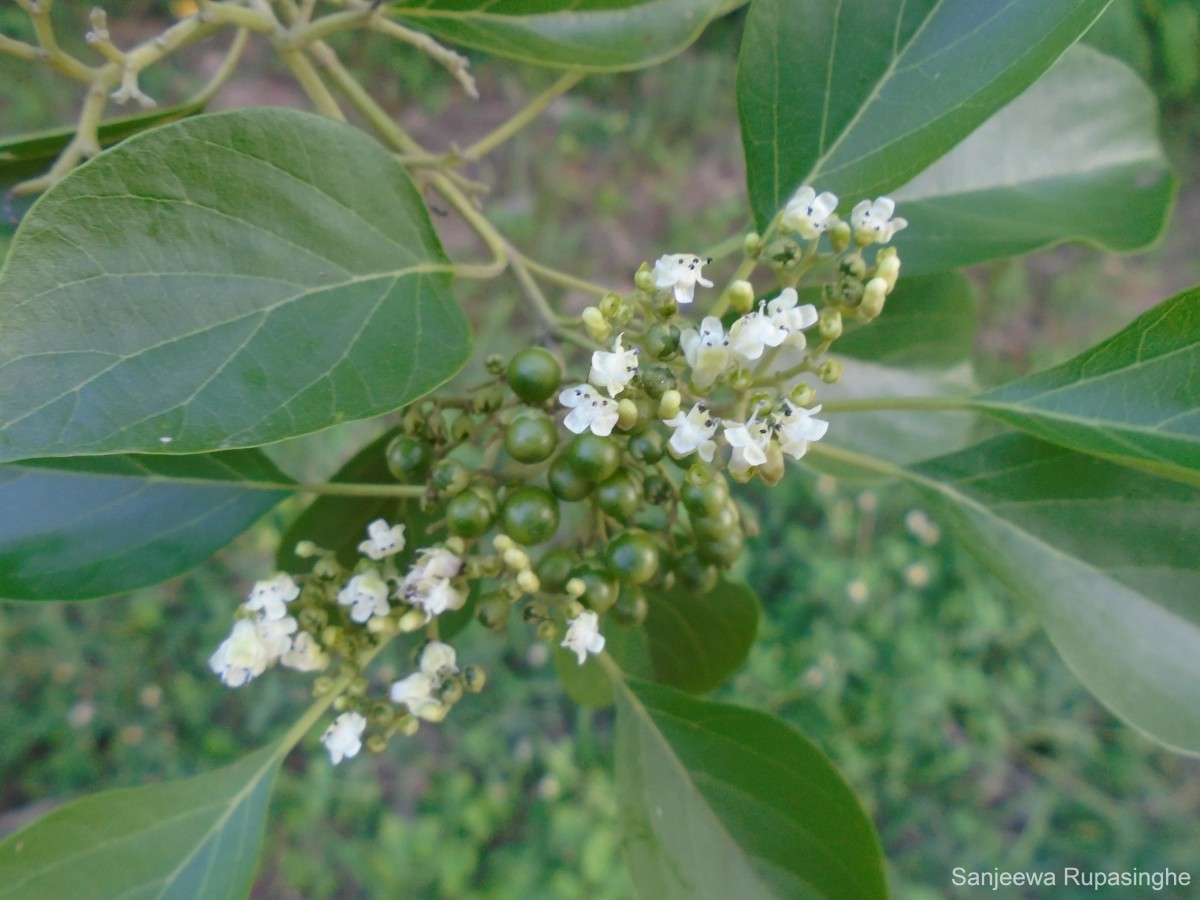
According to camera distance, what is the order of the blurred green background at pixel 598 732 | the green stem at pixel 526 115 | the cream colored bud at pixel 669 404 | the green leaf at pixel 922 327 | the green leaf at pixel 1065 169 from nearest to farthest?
the cream colored bud at pixel 669 404 < the green stem at pixel 526 115 < the green leaf at pixel 1065 169 < the green leaf at pixel 922 327 < the blurred green background at pixel 598 732

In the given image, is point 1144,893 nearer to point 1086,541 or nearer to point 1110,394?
point 1086,541

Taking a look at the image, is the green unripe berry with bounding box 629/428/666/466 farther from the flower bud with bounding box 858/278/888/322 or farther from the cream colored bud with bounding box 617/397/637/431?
the flower bud with bounding box 858/278/888/322

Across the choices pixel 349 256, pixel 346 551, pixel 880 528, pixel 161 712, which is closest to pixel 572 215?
pixel 880 528

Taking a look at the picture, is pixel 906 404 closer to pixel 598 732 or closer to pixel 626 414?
pixel 626 414

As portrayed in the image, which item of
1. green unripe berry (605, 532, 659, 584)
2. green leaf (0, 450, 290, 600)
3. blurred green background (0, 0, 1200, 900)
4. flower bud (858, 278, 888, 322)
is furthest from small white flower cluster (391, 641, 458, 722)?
blurred green background (0, 0, 1200, 900)

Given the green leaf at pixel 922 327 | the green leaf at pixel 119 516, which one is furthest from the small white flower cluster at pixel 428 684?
the green leaf at pixel 922 327

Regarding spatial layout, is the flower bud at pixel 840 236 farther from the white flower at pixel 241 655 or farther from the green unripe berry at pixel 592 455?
the white flower at pixel 241 655
